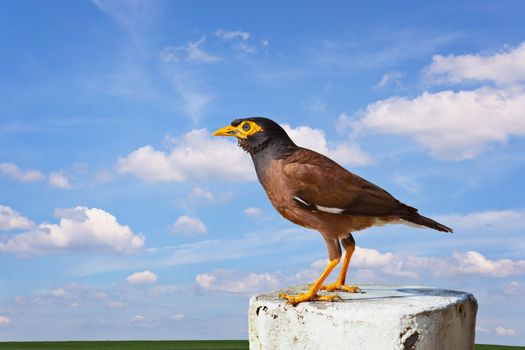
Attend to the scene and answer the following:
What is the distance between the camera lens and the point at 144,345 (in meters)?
12.8

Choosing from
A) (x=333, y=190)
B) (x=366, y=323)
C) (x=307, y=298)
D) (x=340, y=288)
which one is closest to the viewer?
(x=366, y=323)

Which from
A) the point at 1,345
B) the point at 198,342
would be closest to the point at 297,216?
the point at 198,342

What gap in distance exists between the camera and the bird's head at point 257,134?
6.16 meters

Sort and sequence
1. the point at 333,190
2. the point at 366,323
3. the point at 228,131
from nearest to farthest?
the point at 366,323 < the point at 333,190 < the point at 228,131

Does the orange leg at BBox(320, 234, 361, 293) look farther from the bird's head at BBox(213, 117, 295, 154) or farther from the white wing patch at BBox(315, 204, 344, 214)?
the bird's head at BBox(213, 117, 295, 154)

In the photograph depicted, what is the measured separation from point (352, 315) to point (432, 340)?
729 millimetres

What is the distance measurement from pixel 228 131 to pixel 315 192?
1116mm

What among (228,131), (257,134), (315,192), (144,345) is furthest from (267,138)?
(144,345)

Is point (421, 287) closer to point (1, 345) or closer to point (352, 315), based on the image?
point (352, 315)

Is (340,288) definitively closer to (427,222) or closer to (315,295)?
(315,295)

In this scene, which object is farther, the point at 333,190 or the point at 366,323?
the point at 333,190

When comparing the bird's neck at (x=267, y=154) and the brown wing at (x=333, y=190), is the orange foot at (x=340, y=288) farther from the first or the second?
the bird's neck at (x=267, y=154)

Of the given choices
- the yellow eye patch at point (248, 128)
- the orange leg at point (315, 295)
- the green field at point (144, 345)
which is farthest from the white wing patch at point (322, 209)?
the green field at point (144, 345)

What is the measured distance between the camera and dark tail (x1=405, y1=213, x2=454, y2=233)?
20.2 ft
